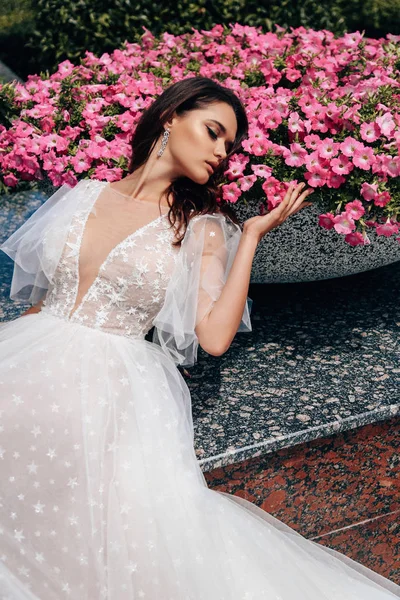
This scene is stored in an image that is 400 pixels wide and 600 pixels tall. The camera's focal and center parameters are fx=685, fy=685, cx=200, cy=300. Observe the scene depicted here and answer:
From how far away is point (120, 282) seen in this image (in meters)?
2.60

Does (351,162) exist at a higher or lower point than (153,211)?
lower

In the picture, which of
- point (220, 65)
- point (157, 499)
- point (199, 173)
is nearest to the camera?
point (157, 499)

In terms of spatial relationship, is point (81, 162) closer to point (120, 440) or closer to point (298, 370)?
point (298, 370)

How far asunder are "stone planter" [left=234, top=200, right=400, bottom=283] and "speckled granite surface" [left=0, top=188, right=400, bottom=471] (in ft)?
1.02

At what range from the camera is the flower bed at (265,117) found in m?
2.90

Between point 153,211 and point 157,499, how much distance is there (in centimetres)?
118

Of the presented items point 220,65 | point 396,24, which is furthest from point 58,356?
point 396,24

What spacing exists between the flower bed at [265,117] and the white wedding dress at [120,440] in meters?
0.43

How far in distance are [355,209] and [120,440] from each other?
1413mm

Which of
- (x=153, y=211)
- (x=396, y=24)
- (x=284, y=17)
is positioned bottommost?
(x=396, y=24)

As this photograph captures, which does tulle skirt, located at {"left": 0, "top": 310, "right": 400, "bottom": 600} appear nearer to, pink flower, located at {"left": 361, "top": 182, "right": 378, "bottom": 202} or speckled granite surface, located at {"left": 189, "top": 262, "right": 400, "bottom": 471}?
speckled granite surface, located at {"left": 189, "top": 262, "right": 400, "bottom": 471}

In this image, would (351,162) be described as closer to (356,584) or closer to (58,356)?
(58,356)

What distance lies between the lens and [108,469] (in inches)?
84.3

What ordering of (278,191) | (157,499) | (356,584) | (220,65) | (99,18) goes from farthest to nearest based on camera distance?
(99,18), (220,65), (278,191), (356,584), (157,499)
